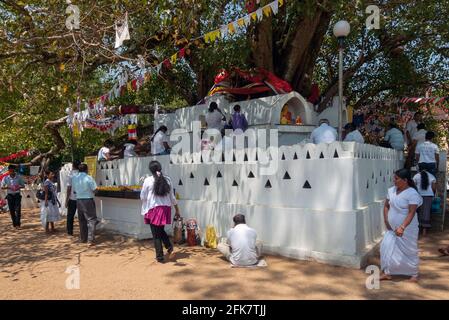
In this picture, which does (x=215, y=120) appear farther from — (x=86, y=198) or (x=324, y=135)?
(x=86, y=198)

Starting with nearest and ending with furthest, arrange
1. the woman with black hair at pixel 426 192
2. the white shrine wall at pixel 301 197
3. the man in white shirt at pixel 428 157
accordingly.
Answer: the white shrine wall at pixel 301 197 → the woman with black hair at pixel 426 192 → the man in white shirt at pixel 428 157

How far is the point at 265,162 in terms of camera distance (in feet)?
21.7

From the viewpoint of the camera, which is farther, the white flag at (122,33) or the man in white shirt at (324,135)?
the man in white shirt at (324,135)

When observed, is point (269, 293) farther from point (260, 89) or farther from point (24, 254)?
point (260, 89)

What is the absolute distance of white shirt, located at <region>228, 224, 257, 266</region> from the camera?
18.6 ft

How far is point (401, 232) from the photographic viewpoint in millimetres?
4859

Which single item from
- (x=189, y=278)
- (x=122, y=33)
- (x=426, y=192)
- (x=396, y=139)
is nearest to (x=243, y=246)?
(x=189, y=278)

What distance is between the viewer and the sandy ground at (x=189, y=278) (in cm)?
469

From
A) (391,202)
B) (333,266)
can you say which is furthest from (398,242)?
(333,266)

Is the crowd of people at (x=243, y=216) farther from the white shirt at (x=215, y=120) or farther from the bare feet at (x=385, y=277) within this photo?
the white shirt at (x=215, y=120)

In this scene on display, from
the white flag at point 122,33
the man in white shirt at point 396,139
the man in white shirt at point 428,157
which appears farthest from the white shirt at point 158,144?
the man in white shirt at point 428,157

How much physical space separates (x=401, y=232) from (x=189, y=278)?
2814 mm

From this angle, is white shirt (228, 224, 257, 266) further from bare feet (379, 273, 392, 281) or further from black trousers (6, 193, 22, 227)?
black trousers (6, 193, 22, 227)

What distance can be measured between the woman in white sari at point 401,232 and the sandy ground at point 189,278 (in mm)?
182
